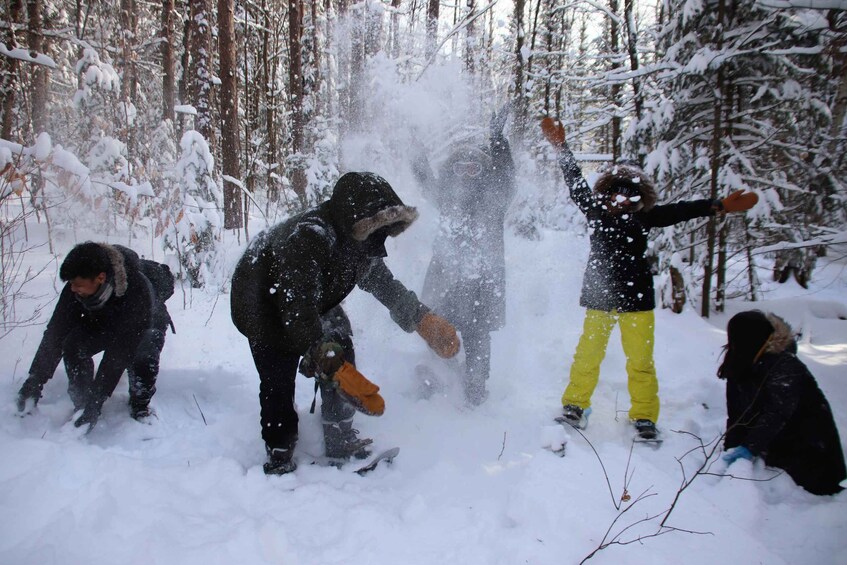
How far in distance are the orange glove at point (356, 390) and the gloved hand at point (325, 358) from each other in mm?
33

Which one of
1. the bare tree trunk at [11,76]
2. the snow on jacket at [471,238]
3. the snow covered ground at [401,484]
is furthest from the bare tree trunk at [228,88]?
the snow on jacket at [471,238]

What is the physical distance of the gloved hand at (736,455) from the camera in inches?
95.0

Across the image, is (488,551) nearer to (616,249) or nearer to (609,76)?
(616,249)

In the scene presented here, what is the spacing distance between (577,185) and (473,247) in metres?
0.90

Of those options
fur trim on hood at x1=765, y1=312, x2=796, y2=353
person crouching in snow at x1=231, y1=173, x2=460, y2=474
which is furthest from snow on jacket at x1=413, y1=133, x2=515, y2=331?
fur trim on hood at x1=765, y1=312, x2=796, y2=353

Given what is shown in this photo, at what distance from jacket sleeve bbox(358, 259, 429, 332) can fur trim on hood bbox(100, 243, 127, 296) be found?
5.10ft

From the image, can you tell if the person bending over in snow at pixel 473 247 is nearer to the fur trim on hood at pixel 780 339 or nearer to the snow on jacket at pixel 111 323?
the fur trim on hood at pixel 780 339

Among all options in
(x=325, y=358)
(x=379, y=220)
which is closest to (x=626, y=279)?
(x=379, y=220)

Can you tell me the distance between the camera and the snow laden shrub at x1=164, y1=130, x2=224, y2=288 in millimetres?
6418

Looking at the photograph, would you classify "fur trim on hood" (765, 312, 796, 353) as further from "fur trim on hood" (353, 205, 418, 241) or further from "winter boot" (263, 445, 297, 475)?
"winter boot" (263, 445, 297, 475)

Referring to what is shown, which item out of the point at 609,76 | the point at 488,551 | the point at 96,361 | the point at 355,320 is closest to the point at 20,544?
the point at 488,551

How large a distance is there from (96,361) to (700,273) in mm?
6528

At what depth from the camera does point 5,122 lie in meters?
6.93

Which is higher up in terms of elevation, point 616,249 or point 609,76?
point 609,76
